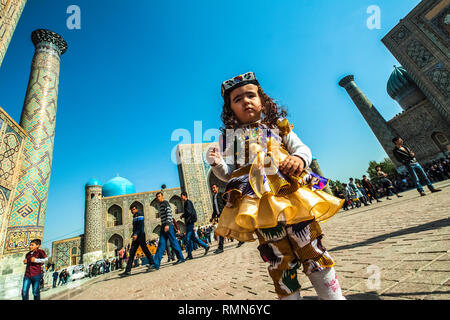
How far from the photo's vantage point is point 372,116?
73.4 feet

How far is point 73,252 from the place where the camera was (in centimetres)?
2038

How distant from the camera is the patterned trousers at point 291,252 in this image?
3.49ft

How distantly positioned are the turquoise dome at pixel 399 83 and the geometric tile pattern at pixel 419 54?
779cm

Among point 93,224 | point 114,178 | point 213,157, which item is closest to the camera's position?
point 213,157

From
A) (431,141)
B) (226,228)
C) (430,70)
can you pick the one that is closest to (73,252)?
(226,228)

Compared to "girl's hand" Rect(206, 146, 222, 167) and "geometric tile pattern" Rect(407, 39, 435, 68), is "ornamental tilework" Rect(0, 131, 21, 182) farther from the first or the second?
"geometric tile pattern" Rect(407, 39, 435, 68)

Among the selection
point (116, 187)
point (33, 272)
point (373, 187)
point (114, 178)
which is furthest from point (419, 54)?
point (114, 178)

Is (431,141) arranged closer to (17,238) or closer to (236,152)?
(236,152)

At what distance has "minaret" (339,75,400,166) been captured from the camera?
A: 810 inches

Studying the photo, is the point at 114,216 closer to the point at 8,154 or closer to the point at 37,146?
the point at 37,146

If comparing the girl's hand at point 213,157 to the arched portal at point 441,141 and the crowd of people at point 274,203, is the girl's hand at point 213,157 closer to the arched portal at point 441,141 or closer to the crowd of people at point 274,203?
the crowd of people at point 274,203

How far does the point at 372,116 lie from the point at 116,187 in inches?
1230

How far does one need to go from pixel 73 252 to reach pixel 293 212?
2661cm

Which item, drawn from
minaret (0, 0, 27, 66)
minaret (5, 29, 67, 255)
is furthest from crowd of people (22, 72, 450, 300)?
minaret (5, 29, 67, 255)
